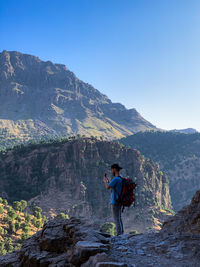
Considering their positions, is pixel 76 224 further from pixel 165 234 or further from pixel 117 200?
pixel 165 234

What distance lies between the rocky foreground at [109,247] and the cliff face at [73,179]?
6352cm

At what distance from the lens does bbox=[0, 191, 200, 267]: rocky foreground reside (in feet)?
20.7

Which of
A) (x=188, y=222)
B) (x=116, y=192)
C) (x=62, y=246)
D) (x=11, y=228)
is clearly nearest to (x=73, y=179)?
(x=11, y=228)

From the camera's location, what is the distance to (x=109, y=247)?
7.06 m

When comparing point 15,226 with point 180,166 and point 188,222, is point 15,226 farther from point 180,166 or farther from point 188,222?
point 180,166

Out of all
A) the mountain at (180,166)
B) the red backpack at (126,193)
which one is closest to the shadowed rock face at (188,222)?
the red backpack at (126,193)

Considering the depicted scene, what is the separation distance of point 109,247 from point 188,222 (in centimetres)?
369

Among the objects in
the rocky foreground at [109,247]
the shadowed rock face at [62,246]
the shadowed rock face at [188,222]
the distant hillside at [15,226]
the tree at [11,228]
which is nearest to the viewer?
the rocky foreground at [109,247]

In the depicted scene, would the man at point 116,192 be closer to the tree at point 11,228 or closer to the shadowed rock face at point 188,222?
the shadowed rock face at point 188,222

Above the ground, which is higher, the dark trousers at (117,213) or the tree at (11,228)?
the dark trousers at (117,213)

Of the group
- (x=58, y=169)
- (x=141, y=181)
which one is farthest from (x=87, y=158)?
(x=141, y=181)

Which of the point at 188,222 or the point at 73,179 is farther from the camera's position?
the point at 73,179

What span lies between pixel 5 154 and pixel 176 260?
89525 millimetres

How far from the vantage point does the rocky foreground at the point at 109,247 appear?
6.31 m
